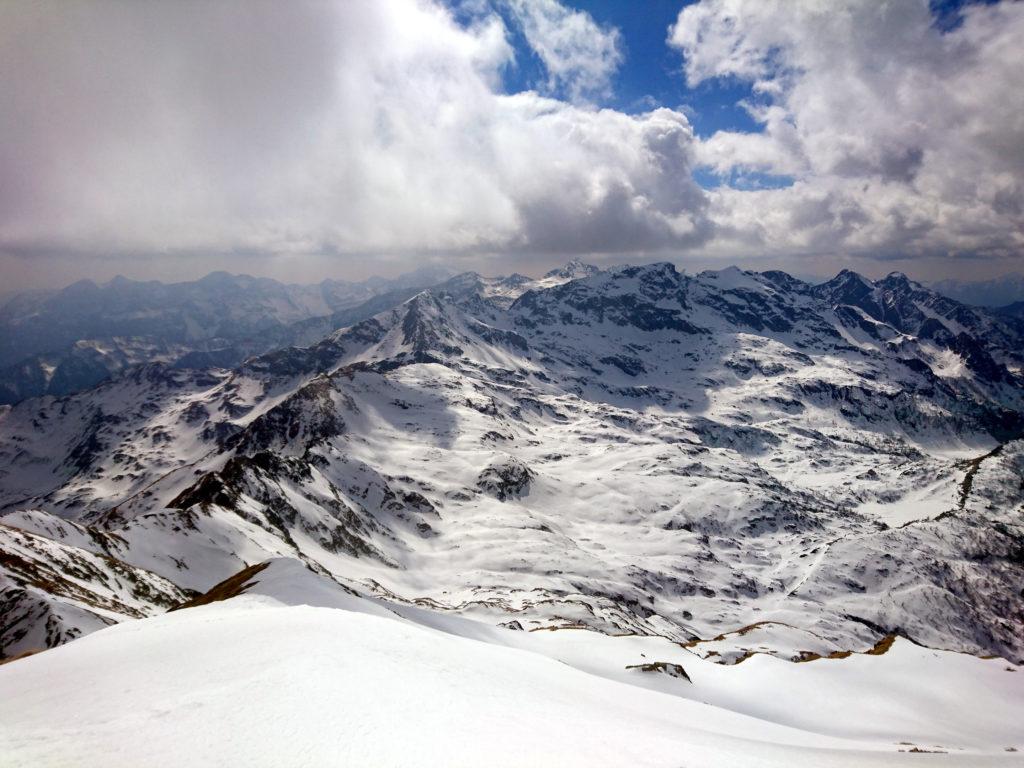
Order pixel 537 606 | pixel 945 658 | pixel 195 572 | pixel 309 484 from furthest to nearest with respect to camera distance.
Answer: pixel 309 484 < pixel 537 606 < pixel 195 572 < pixel 945 658

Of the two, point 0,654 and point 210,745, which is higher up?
point 210,745

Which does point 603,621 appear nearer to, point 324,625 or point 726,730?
point 726,730

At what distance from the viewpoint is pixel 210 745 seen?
12.4 meters

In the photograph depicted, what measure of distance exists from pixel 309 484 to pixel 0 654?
14154cm

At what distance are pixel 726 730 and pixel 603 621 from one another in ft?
409

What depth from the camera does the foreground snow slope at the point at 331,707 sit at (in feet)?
41.3

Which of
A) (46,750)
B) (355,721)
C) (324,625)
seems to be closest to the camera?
(46,750)

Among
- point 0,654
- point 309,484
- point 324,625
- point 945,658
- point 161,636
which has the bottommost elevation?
point 309,484

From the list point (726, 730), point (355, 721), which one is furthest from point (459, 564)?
point (355, 721)

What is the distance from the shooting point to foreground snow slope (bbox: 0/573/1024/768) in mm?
12578

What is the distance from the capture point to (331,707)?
14.4 metres

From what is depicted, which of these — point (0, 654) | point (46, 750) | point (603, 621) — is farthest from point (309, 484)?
point (46, 750)

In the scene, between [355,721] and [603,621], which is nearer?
[355,721]

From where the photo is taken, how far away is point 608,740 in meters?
16.0
